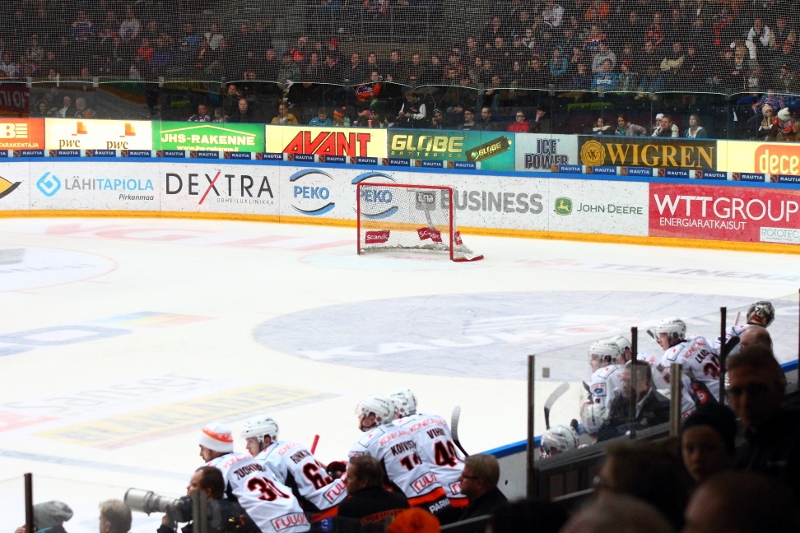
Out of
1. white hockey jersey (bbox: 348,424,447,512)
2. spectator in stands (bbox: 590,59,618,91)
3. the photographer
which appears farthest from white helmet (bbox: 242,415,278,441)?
spectator in stands (bbox: 590,59,618,91)

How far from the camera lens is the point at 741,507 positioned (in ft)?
7.93

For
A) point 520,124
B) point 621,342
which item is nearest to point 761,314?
point 621,342

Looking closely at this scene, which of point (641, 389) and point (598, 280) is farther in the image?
point (598, 280)

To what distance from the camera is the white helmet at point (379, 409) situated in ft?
22.3

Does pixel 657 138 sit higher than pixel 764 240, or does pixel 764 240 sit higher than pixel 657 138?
pixel 657 138

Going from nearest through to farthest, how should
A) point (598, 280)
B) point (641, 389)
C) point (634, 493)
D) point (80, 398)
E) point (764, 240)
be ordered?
point (634, 493) → point (641, 389) → point (80, 398) → point (598, 280) → point (764, 240)

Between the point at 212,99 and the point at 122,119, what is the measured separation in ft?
5.88

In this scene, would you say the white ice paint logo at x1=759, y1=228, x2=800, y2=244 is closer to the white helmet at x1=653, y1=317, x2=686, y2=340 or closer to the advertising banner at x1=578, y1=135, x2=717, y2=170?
the advertising banner at x1=578, y1=135, x2=717, y2=170

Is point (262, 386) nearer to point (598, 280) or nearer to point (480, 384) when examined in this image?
point (480, 384)

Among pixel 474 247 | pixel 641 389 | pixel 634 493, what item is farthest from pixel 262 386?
pixel 474 247

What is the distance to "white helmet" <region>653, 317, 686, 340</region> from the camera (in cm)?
696

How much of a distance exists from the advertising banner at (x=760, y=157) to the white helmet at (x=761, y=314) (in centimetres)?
1207

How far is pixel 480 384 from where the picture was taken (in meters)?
10.8

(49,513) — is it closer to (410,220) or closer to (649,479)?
(649,479)
